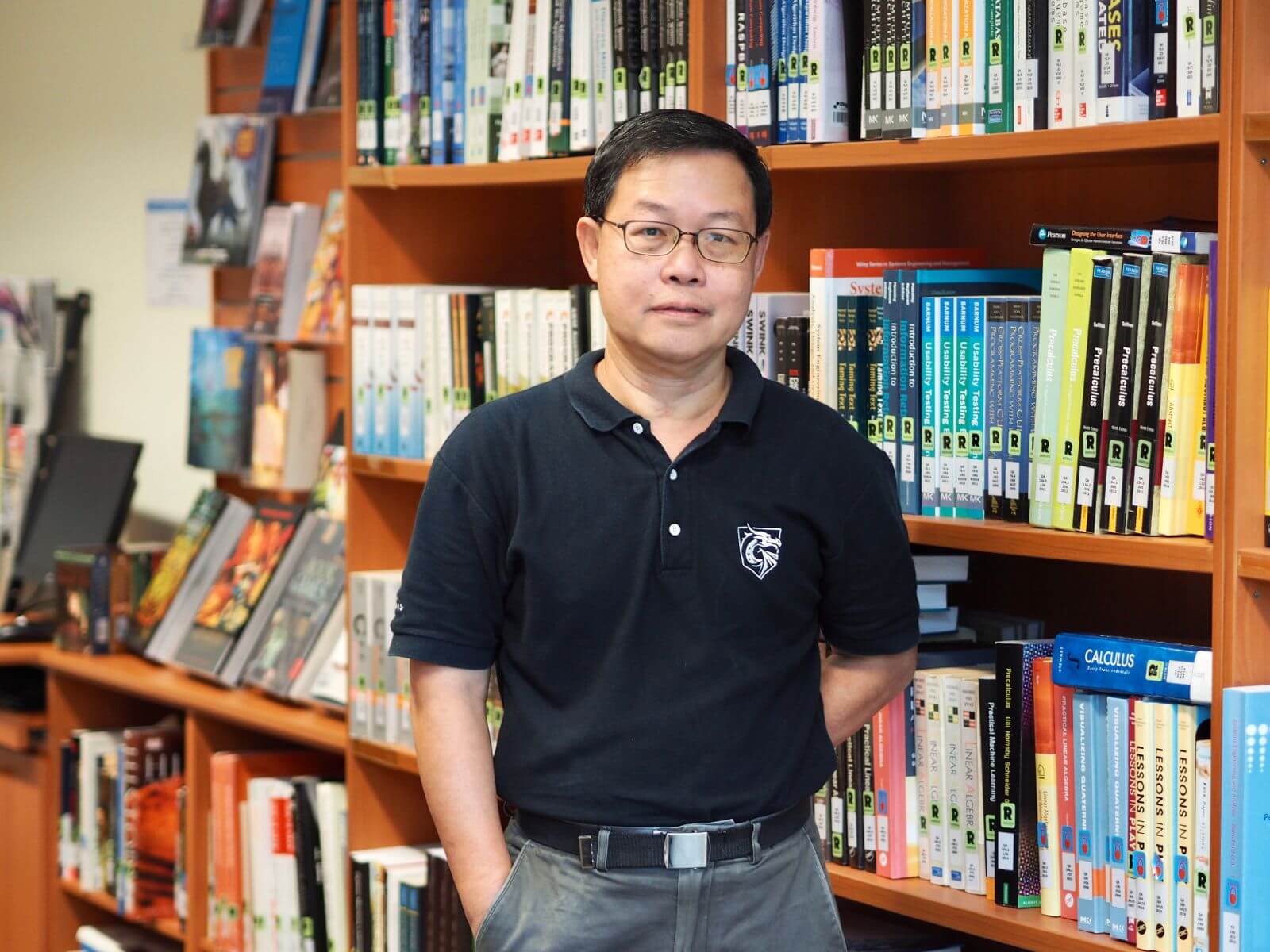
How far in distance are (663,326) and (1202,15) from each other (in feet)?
2.02

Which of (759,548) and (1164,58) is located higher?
(1164,58)

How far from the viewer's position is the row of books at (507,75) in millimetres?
2273

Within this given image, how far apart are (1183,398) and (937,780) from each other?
558 millimetres

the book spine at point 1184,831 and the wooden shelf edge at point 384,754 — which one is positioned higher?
the book spine at point 1184,831

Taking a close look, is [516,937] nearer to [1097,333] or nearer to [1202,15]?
[1097,333]

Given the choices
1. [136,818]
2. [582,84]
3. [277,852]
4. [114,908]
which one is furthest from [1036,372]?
[114,908]

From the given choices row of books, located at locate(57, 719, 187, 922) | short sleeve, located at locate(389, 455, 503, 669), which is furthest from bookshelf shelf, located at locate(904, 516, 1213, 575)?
row of books, located at locate(57, 719, 187, 922)

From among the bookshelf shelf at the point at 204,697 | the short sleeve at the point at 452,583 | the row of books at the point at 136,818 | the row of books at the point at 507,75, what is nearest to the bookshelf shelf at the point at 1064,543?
the short sleeve at the point at 452,583

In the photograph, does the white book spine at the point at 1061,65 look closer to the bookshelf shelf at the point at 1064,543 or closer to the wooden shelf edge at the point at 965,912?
the bookshelf shelf at the point at 1064,543

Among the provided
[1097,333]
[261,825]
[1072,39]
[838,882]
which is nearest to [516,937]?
[838,882]

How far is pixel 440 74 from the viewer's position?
2.58 metres

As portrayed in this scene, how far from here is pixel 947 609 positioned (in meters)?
2.09

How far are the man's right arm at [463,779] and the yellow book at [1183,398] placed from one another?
72cm

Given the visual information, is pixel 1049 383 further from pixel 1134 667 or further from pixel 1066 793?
pixel 1066 793
